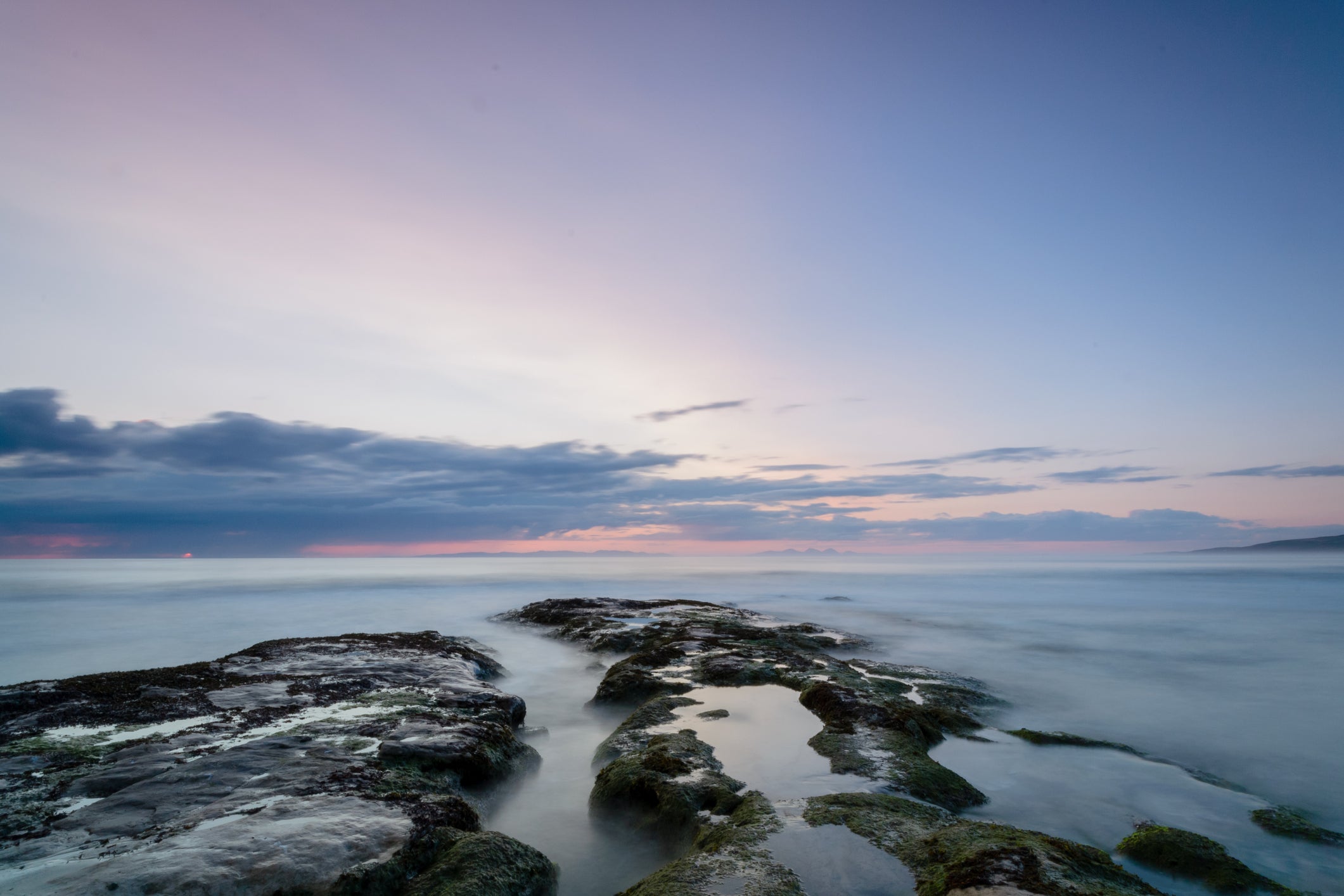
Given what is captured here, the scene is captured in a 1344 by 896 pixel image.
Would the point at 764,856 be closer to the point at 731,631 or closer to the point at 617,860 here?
the point at 617,860

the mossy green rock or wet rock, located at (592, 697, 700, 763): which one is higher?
the mossy green rock

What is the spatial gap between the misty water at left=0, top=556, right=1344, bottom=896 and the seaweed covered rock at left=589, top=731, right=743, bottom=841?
26 centimetres

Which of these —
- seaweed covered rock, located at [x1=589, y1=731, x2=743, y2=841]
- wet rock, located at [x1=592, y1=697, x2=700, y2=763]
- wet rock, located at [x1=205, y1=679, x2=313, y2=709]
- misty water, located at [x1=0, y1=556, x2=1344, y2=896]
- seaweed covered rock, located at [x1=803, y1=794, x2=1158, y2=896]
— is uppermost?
wet rock, located at [x1=205, y1=679, x2=313, y2=709]

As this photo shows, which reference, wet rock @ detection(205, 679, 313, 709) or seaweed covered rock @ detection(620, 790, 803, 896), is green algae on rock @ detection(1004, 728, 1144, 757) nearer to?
seaweed covered rock @ detection(620, 790, 803, 896)

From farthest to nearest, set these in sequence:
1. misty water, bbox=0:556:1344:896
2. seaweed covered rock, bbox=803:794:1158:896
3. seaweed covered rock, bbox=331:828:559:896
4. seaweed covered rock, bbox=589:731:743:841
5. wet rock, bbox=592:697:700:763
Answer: wet rock, bbox=592:697:700:763 < misty water, bbox=0:556:1344:896 < seaweed covered rock, bbox=589:731:743:841 < seaweed covered rock, bbox=331:828:559:896 < seaweed covered rock, bbox=803:794:1158:896

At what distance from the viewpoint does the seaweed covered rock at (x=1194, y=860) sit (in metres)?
5.34

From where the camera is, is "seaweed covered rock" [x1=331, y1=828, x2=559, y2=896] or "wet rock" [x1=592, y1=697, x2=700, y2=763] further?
"wet rock" [x1=592, y1=697, x2=700, y2=763]

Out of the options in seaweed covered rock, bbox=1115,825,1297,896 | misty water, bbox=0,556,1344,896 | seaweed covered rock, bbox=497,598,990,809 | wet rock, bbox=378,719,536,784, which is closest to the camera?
seaweed covered rock, bbox=1115,825,1297,896

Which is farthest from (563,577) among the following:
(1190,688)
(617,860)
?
(617,860)

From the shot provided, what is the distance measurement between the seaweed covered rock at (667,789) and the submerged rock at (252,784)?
4.49 feet

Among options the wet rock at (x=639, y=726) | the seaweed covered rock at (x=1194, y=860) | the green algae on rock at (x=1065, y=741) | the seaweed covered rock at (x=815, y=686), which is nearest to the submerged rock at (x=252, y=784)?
the wet rock at (x=639, y=726)

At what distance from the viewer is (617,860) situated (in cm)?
593

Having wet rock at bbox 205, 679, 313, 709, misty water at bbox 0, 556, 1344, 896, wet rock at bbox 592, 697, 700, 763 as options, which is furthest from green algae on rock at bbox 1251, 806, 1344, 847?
wet rock at bbox 205, 679, 313, 709

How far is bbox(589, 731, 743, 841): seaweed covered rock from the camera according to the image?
614 centimetres
